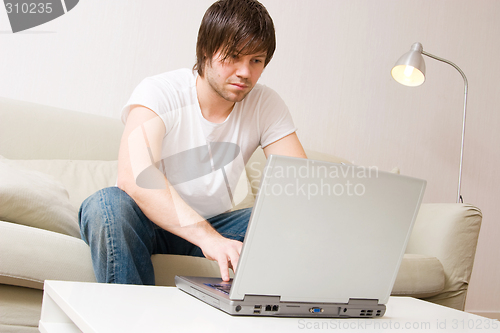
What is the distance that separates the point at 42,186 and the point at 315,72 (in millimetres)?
1655

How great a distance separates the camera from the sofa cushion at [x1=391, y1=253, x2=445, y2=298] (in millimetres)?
1575

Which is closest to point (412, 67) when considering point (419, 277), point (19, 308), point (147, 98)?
point (419, 277)

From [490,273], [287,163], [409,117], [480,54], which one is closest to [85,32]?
[287,163]

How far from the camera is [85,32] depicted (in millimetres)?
1930

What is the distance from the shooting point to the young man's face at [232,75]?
1.29 meters

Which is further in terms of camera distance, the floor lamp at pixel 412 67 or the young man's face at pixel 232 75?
the floor lamp at pixel 412 67

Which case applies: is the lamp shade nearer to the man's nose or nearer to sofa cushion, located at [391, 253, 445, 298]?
sofa cushion, located at [391, 253, 445, 298]

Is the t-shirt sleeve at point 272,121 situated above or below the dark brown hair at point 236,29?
below

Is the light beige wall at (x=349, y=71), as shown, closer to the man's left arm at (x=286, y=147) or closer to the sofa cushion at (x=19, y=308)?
the man's left arm at (x=286, y=147)

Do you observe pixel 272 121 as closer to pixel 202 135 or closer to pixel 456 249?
pixel 202 135

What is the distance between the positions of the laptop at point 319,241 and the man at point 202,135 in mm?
355

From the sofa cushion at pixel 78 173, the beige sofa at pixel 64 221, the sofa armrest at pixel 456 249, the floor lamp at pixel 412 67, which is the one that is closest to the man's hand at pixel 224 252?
the beige sofa at pixel 64 221

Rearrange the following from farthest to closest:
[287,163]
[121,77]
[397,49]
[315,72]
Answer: [397,49]
[315,72]
[121,77]
[287,163]

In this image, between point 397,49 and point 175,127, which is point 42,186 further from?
point 397,49
